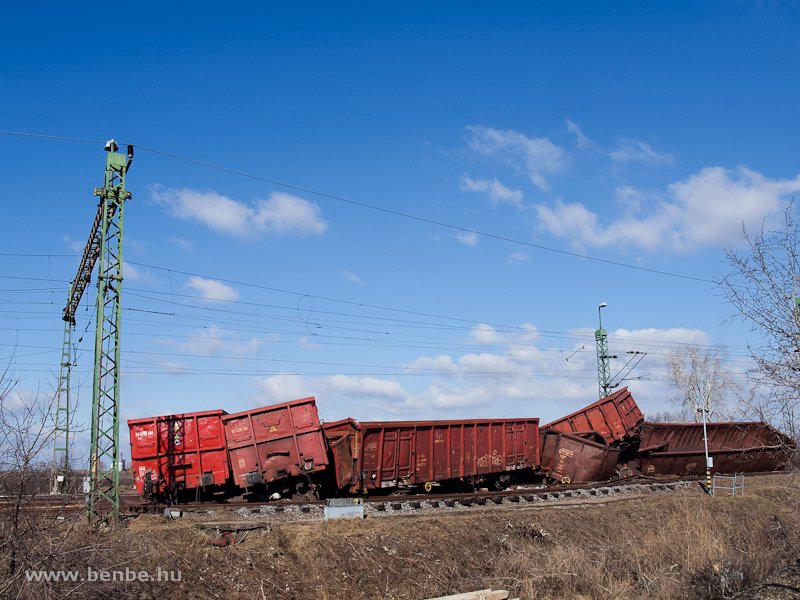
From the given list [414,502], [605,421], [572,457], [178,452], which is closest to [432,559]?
[414,502]

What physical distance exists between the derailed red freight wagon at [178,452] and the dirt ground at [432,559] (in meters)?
3.01

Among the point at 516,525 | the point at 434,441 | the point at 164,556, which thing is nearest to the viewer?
the point at 164,556

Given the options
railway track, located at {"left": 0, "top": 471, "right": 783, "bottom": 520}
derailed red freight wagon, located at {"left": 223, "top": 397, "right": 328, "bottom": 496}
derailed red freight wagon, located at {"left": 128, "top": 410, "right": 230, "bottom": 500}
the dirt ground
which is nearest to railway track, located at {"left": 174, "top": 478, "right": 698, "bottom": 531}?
railway track, located at {"left": 0, "top": 471, "right": 783, "bottom": 520}

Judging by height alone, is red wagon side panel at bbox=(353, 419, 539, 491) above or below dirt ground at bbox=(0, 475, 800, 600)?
above

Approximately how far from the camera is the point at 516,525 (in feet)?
55.7

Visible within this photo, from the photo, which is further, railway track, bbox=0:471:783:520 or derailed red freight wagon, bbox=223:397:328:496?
derailed red freight wagon, bbox=223:397:328:496

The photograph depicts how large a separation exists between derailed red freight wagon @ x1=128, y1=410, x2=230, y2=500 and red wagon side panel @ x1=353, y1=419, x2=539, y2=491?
13.8ft

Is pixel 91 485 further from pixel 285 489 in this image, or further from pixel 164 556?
pixel 285 489

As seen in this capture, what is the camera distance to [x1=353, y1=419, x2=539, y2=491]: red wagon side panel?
63.8ft

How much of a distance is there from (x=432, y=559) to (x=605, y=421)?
15.2 meters

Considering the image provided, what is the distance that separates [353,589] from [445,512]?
5476 millimetres

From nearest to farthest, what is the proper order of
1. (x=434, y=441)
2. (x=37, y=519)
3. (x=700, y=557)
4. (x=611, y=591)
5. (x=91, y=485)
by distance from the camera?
(x=37, y=519) < (x=611, y=591) < (x=91, y=485) < (x=700, y=557) < (x=434, y=441)

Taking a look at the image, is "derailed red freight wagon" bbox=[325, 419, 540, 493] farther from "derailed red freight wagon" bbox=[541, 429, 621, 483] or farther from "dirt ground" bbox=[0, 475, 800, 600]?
"dirt ground" bbox=[0, 475, 800, 600]

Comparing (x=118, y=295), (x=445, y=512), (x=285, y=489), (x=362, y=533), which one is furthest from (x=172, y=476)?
(x=445, y=512)
